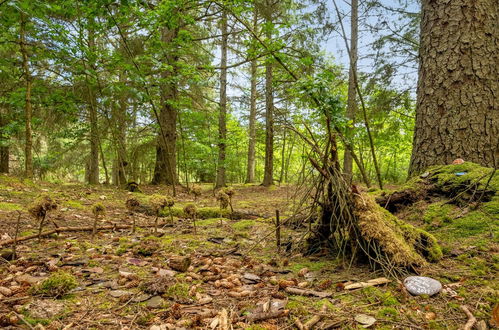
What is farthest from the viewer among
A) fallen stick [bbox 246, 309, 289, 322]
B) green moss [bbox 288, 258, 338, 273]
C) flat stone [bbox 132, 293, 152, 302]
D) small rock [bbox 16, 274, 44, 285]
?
green moss [bbox 288, 258, 338, 273]

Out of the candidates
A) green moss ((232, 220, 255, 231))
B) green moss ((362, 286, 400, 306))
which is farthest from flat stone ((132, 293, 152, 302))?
Answer: green moss ((232, 220, 255, 231))

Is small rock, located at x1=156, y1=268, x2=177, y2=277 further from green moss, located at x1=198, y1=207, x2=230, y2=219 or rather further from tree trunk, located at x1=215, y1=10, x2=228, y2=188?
tree trunk, located at x1=215, y1=10, x2=228, y2=188

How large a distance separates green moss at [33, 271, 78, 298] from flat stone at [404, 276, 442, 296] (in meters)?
2.10

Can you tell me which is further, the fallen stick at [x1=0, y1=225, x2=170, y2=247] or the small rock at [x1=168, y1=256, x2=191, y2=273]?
the fallen stick at [x1=0, y1=225, x2=170, y2=247]

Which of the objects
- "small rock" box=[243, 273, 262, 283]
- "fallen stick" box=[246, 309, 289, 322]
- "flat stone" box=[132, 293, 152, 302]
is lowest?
"small rock" box=[243, 273, 262, 283]

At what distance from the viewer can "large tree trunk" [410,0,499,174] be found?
10.1 feet

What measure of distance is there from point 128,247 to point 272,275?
162 centimetres

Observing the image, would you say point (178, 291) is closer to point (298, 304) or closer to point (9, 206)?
point (298, 304)

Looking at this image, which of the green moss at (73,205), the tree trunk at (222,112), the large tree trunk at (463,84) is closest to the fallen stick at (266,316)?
the large tree trunk at (463,84)

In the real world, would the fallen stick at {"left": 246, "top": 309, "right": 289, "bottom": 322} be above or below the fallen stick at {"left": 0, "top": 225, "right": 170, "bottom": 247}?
below

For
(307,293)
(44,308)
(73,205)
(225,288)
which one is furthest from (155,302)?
(73,205)

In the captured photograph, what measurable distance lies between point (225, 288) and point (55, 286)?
1060 mm

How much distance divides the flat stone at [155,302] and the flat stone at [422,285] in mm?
1483

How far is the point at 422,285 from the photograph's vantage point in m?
1.61
